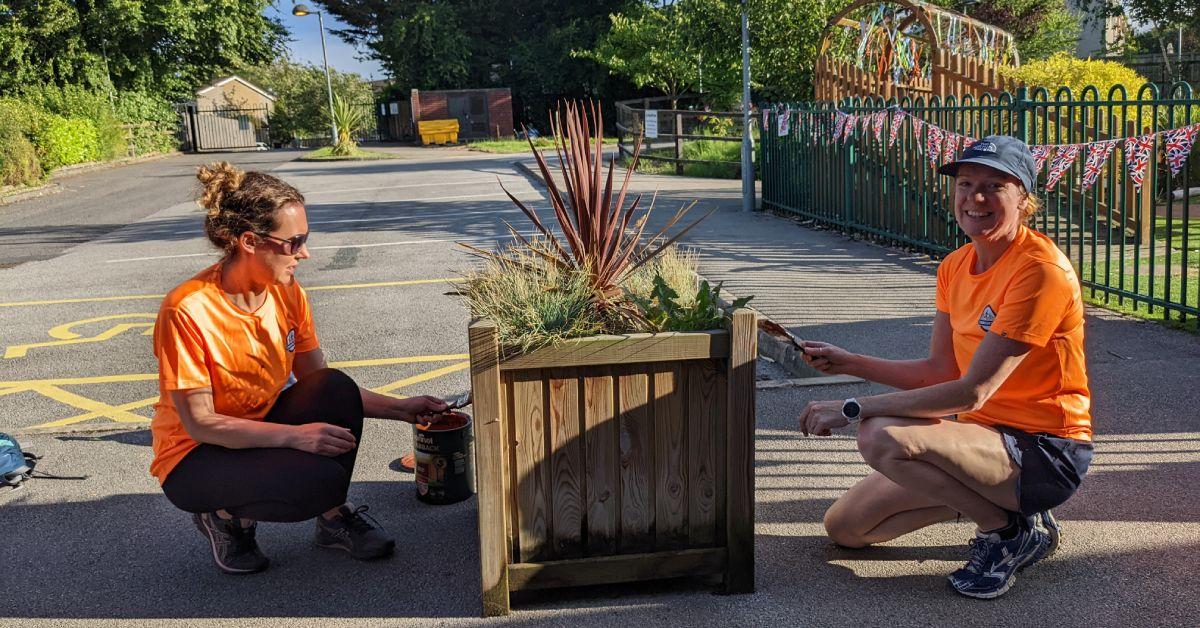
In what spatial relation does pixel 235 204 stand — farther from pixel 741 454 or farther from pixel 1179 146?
pixel 1179 146

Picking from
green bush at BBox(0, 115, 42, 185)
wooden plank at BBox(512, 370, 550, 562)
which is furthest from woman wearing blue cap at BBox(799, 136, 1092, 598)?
green bush at BBox(0, 115, 42, 185)

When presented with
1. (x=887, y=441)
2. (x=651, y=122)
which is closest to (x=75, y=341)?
(x=887, y=441)

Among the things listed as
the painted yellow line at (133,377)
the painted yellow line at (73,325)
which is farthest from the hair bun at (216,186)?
the painted yellow line at (73,325)

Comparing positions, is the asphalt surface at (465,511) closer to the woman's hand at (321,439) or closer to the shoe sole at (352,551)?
the shoe sole at (352,551)

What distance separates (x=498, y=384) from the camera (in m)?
3.16

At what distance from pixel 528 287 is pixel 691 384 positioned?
0.64 metres

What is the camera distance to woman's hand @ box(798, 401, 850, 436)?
10.7 ft

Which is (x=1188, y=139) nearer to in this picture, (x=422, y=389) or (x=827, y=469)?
(x=827, y=469)

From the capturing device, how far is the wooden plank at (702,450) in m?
A: 3.33

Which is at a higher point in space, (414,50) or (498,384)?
(414,50)

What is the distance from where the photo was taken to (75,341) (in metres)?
7.89

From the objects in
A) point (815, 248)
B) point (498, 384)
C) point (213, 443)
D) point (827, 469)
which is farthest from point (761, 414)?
point (815, 248)

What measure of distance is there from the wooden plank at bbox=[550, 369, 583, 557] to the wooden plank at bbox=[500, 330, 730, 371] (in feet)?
0.25

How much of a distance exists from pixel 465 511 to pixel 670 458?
4.10 ft
